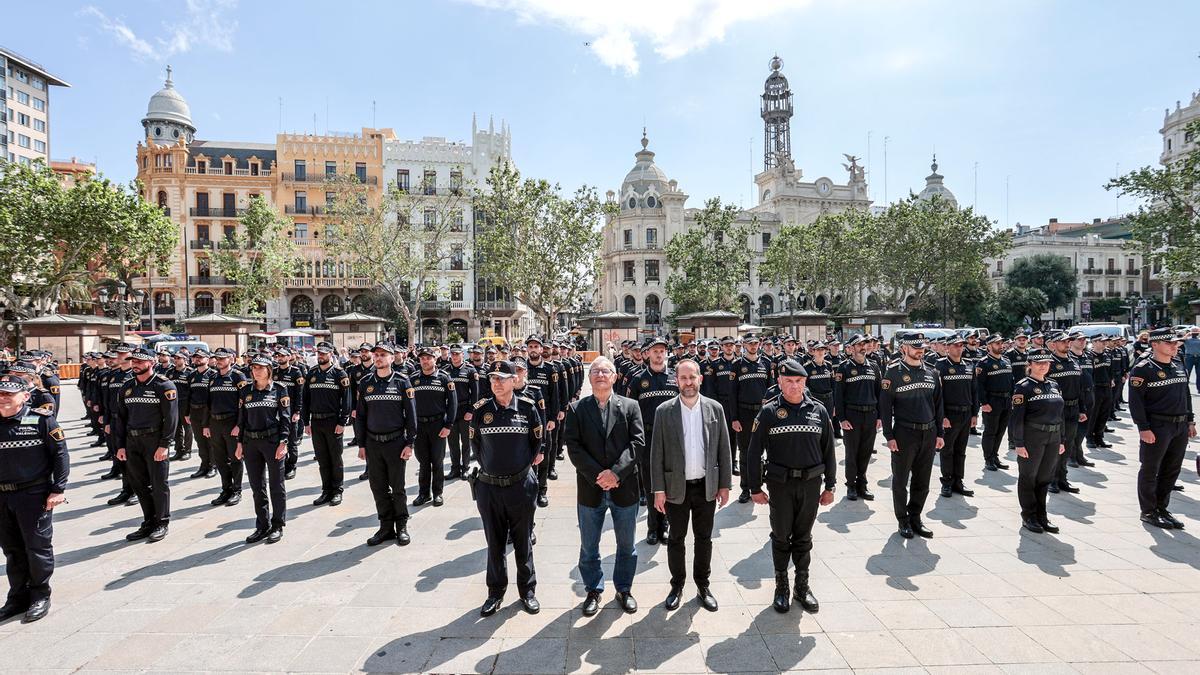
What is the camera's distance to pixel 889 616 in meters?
4.92

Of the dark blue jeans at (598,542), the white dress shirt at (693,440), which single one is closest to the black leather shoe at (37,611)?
the dark blue jeans at (598,542)

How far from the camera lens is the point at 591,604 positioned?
503cm

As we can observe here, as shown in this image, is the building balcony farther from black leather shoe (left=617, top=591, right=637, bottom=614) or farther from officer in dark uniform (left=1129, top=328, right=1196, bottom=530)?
officer in dark uniform (left=1129, top=328, right=1196, bottom=530)

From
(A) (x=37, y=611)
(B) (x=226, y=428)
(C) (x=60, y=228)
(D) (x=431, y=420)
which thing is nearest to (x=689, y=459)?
(D) (x=431, y=420)

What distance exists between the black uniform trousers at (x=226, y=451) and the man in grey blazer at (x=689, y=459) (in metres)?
6.23

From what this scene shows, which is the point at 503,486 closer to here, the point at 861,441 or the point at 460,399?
the point at 460,399

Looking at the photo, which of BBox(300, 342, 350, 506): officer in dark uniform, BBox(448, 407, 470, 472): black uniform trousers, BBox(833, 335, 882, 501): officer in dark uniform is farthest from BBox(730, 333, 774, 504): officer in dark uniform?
BBox(300, 342, 350, 506): officer in dark uniform

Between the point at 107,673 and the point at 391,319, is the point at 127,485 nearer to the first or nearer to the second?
the point at 107,673

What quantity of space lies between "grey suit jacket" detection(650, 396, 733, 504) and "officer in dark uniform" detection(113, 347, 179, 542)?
19.0 feet

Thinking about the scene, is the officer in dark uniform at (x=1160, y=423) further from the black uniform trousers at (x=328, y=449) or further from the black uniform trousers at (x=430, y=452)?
the black uniform trousers at (x=328, y=449)

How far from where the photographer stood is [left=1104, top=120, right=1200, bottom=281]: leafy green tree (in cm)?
2195

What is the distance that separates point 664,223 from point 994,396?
5698cm

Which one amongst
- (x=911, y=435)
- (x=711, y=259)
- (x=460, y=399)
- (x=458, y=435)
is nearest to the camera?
(x=911, y=435)

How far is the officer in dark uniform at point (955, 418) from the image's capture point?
8.27 metres
